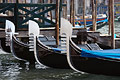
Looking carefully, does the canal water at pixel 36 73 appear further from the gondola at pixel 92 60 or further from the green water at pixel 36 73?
the gondola at pixel 92 60

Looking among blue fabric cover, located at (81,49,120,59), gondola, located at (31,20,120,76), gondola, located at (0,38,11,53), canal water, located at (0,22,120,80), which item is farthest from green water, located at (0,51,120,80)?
gondola, located at (0,38,11,53)

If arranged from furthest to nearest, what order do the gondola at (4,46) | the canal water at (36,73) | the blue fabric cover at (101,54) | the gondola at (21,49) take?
the gondola at (4,46), the gondola at (21,49), the canal water at (36,73), the blue fabric cover at (101,54)

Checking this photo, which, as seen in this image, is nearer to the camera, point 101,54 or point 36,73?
point 101,54

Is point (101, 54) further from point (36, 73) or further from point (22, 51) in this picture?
point (22, 51)

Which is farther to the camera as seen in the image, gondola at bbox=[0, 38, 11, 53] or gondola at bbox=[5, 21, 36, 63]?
gondola at bbox=[0, 38, 11, 53]

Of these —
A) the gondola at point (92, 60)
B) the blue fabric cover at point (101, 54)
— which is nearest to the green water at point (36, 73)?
the gondola at point (92, 60)

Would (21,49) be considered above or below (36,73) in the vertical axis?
above

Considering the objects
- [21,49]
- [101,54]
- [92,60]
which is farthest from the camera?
[21,49]

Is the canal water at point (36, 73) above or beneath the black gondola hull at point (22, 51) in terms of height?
beneath

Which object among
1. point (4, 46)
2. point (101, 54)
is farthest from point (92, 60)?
point (4, 46)

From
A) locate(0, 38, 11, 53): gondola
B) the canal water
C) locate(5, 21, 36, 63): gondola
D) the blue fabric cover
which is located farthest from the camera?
locate(0, 38, 11, 53): gondola

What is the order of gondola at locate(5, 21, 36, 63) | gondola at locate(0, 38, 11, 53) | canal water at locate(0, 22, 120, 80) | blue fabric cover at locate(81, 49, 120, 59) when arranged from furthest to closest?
1. gondola at locate(0, 38, 11, 53)
2. gondola at locate(5, 21, 36, 63)
3. canal water at locate(0, 22, 120, 80)
4. blue fabric cover at locate(81, 49, 120, 59)

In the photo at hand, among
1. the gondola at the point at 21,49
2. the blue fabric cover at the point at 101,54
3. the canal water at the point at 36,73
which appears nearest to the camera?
the blue fabric cover at the point at 101,54

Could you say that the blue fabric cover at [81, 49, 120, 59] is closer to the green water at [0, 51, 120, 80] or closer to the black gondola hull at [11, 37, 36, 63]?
the green water at [0, 51, 120, 80]
